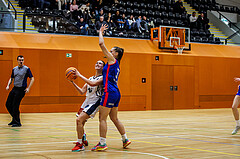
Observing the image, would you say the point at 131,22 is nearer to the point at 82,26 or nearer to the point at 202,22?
the point at 82,26

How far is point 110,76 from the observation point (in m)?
5.59

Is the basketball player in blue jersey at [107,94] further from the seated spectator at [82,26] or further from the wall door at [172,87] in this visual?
the wall door at [172,87]

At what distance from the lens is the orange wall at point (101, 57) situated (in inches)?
611

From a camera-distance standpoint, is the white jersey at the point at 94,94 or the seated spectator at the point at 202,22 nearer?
the white jersey at the point at 94,94

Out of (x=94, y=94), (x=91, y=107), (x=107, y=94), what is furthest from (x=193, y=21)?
(x=107, y=94)

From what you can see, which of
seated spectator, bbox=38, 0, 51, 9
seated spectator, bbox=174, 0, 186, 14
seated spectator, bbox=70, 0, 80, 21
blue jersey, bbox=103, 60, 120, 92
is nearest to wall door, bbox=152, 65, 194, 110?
seated spectator, bbox=70, 0, 80, 21

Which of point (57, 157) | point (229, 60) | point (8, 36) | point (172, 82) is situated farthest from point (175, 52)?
point (57, 157)

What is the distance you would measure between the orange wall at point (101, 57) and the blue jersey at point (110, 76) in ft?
34.2

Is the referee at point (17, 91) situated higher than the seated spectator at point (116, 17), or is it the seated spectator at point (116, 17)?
the seated spectator at point (116, 17)

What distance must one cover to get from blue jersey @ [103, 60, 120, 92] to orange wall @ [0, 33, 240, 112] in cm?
1044

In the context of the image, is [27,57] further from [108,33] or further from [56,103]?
[108,33]

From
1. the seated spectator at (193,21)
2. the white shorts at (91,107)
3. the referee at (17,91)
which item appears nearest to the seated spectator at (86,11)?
the seated spectator at (193,21)

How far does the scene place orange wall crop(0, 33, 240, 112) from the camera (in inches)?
611

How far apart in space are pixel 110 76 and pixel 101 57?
36.9ft
